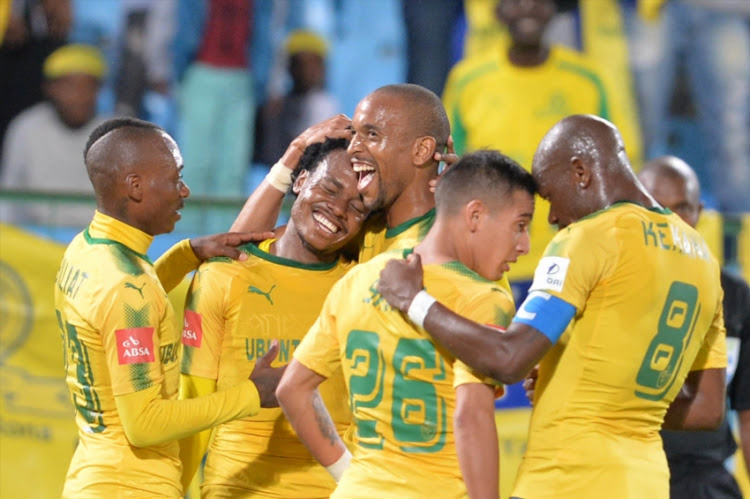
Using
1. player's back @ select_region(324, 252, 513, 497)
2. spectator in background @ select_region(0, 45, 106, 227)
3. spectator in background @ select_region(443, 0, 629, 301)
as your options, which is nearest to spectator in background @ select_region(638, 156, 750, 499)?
player's back @ select_region(324, 252, 513, 497)

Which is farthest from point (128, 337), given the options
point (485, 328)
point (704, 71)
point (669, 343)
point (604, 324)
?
point (704, 71)

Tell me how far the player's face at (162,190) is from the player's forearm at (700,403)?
75.7 inches

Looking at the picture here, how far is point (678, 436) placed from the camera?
5.01 metres

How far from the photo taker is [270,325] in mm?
3949

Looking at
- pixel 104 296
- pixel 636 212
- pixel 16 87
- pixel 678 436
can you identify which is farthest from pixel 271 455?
pixel 16 87

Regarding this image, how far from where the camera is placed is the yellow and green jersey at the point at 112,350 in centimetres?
346

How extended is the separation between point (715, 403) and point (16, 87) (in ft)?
21.6

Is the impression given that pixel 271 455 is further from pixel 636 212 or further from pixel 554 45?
pixel 554 45

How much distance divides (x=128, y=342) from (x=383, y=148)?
3.48ft

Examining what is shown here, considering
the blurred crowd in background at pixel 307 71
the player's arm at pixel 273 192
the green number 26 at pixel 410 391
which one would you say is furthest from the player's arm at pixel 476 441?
the blurred crowd in background at pixel 307 71

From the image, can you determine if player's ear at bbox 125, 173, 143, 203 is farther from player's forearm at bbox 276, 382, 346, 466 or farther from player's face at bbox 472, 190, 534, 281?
player's face at bbox 472, 190, 534, 281

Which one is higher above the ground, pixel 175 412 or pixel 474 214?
pixel 474 214

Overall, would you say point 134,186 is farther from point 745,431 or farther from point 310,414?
point 745,431

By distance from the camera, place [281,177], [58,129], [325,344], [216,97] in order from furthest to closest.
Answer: [216,97] → [58,129] → [281,177] → [325,344]
